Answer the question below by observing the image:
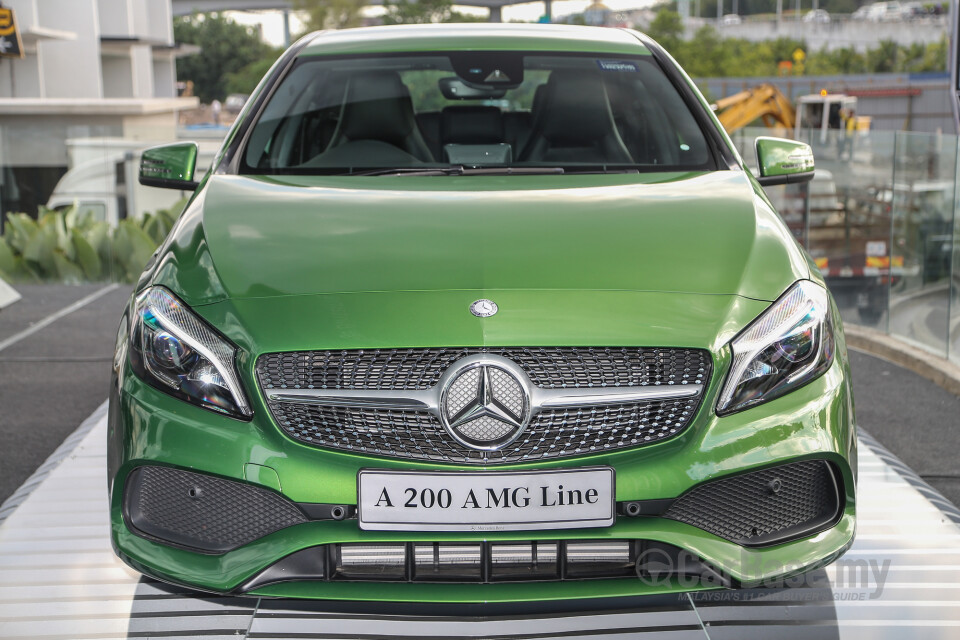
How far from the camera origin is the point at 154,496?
7.21 feet

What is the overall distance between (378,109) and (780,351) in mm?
1771

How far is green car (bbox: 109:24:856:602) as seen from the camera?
206 centimetres

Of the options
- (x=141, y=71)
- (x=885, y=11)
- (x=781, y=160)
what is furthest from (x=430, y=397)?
(x=885, y=11)

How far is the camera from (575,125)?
3477mm

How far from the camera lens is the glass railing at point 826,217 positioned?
6145mm

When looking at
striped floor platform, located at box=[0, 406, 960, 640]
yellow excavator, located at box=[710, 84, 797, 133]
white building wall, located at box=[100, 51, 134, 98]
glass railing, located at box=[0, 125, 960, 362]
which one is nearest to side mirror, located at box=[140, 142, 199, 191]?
striped floor platform, located at box=[0, 406, 960, 640]

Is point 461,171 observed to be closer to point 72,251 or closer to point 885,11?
point 72,251

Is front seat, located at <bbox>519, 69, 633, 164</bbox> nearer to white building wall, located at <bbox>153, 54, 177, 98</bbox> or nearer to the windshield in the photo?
the windshield

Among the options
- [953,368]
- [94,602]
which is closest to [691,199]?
[94,602]

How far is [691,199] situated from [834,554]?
92cm

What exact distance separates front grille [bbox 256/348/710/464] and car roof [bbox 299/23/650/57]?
1.72 meters

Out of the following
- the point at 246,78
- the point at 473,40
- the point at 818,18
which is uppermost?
the point at 473,40

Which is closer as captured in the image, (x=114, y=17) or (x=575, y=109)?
(x=575, y=109)

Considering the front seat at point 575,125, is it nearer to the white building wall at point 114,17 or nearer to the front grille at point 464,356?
the front grille at point 464,356
